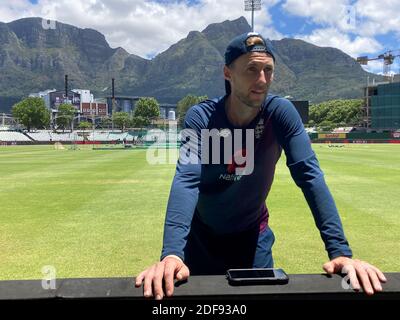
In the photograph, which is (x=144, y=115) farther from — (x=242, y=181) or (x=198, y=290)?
(x=198, y=290)

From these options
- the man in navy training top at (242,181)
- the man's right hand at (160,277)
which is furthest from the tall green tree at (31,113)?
the man's right hand at (160,277)

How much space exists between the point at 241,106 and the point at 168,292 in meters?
1.45

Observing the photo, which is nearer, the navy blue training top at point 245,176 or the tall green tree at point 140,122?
the navy blue training top at point 245,176

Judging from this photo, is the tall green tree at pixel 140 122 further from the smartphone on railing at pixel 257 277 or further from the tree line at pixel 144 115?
the smartphone on railing at pixel 257 277

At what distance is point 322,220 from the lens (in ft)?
8.29

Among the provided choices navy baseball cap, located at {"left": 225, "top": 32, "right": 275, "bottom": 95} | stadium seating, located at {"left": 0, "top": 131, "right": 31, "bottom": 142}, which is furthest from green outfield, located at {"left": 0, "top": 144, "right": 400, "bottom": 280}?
stadium seating, located at {"left": 0, "top": 131, "right": 31, "bottom": 142}

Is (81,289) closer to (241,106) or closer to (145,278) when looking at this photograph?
(145,278)

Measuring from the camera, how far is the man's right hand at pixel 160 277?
1756 mm

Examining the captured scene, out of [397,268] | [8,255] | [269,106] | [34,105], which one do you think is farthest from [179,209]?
[34,105]

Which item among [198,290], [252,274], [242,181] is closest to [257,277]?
[252,274]

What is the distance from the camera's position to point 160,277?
182 centimetres

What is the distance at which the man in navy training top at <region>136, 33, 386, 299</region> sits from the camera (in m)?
2.49

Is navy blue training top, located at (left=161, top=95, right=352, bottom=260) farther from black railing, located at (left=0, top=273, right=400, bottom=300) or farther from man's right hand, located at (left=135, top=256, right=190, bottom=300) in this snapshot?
black railing, located at (left=0, top=273, right=400, bottom=300)

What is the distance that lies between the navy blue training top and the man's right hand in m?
0.49
